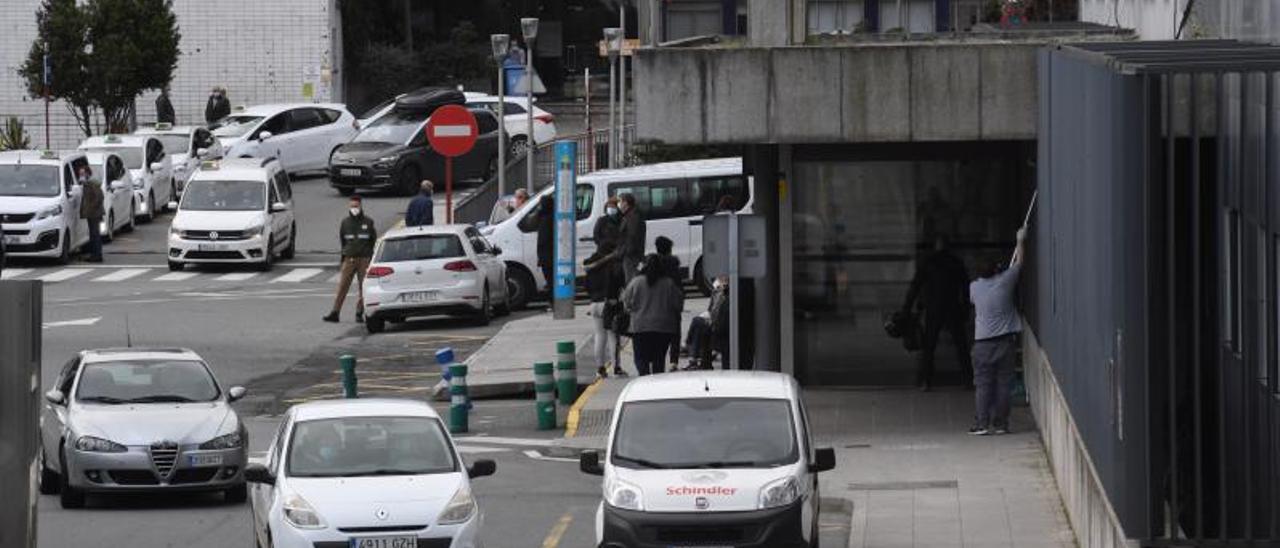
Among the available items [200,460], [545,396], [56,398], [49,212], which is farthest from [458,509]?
[49,212]

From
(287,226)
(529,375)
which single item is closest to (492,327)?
(529,375)

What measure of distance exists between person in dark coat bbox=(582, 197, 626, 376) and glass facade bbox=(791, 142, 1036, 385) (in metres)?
2.94

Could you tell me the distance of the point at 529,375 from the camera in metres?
30.2

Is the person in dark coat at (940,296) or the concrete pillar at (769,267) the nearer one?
the person in dark coat at (940,296)

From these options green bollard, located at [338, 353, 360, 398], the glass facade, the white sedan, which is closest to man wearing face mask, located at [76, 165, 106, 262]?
the white sedan

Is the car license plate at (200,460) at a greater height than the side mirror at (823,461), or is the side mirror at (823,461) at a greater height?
the side mirror at (823,461)

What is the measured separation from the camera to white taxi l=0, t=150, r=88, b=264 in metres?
43.4

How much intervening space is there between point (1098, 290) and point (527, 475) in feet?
29.1

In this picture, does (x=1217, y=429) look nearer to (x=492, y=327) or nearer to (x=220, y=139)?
(x=492, y=327)

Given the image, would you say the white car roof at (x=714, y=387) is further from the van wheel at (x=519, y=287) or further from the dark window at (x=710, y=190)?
the van wheel at (x=519, y=287)

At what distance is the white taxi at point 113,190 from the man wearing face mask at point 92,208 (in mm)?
1489

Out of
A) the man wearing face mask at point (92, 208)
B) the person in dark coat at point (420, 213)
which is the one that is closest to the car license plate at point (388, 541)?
the person in dark coat at point (420, 213)

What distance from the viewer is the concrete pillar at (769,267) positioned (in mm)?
27391

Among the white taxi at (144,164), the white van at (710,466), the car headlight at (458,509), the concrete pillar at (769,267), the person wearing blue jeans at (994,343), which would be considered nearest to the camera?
the white van at (710,466)
